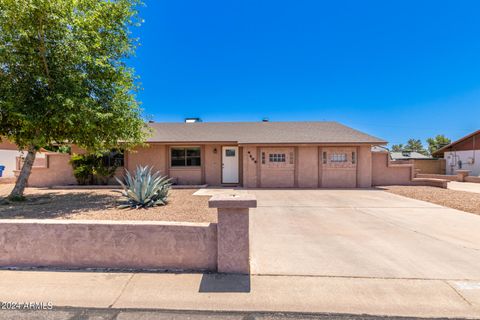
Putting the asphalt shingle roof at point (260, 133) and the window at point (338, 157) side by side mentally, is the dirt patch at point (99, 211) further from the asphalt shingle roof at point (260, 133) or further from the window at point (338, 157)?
the window at point (338, 157)

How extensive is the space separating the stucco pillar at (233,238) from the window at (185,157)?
1124 centimetres

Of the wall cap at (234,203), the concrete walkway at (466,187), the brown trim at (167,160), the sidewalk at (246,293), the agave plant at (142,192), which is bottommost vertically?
the sidewalk at (246,293)

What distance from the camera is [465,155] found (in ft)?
78.9

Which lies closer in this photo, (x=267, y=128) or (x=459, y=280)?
(x=459, y=280)

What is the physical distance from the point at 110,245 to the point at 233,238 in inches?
75.8

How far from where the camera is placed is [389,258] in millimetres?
4234

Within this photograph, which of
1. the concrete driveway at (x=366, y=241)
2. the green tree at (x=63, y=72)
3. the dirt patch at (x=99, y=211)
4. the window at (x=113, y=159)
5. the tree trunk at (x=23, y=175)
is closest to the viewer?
the concrete driveway at (x=366, y=241)

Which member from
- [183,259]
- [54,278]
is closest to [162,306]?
[183,259]

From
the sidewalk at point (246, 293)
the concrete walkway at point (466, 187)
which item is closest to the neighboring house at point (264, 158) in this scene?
the concrete walkway at point (466, 187)

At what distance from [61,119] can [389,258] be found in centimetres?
873

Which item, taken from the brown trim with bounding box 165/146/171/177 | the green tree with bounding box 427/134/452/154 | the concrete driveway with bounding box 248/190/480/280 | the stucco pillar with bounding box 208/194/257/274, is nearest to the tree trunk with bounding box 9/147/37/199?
the brown trim with bounding box 165/146/171/177

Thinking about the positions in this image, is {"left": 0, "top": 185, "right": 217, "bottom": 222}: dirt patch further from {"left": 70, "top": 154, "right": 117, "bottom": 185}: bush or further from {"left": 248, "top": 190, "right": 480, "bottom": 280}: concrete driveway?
{"left": 70, "top": 154, "right": 117, "bottom": 185}: bush

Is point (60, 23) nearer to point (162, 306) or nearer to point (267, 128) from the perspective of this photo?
point (162, 306)

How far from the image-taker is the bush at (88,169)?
13.3 m
